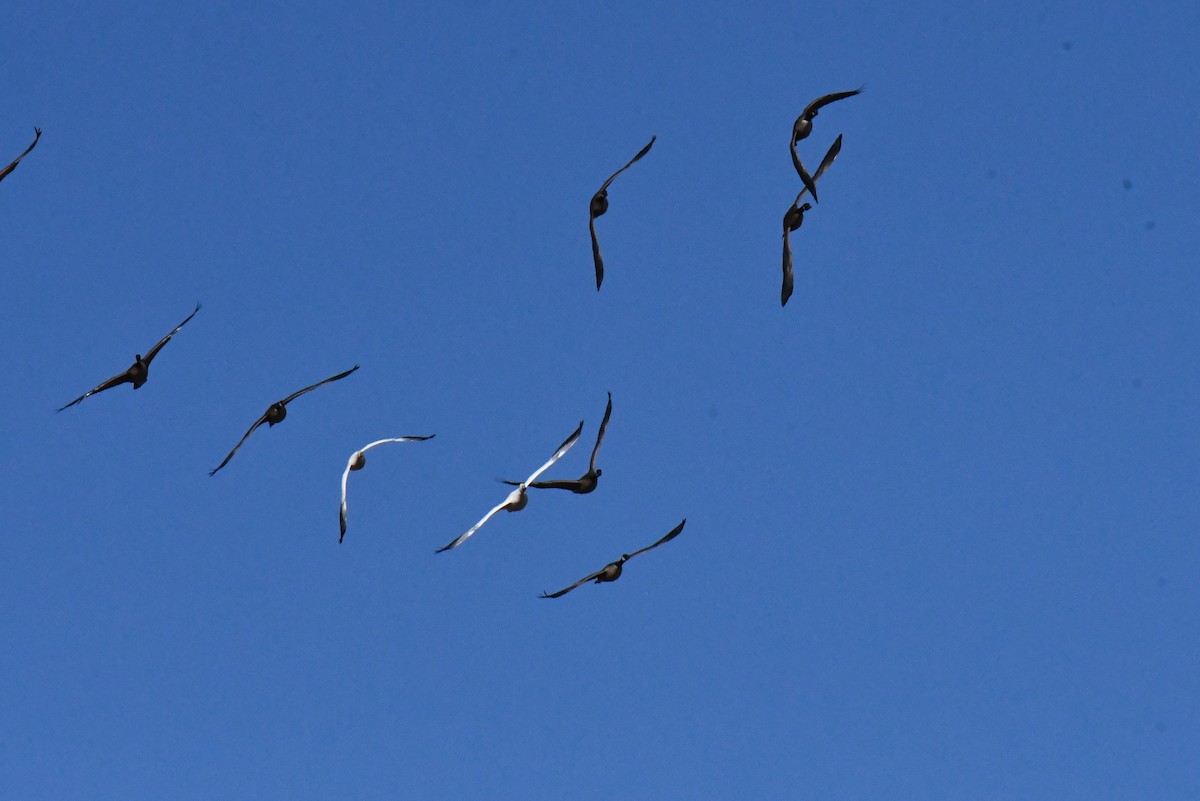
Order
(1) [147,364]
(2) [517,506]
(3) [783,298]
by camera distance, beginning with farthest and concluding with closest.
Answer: (1) [147,364] → (2) [517,506] → (3) [783,298]

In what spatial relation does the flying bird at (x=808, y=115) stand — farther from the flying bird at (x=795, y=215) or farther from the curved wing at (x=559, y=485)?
the curved wing at (x=559, y=485)

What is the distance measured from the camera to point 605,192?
51.4 meters

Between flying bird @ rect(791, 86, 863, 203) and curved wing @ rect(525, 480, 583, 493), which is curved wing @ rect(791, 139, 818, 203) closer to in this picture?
flying bird @ rect(791, 86, 863, 203)

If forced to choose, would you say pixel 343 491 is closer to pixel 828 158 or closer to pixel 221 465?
pixel 221 465

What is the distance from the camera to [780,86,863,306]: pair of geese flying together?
46000mm

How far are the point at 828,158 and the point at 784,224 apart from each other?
6.48ft

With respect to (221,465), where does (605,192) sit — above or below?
above

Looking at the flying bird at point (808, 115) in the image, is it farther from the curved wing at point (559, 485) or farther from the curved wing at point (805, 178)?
the curved wing at point (559, 485)

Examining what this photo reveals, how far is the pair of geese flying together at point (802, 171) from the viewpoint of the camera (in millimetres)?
46000

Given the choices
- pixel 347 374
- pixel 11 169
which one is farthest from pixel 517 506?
pixel 11 169

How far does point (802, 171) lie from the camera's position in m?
46.0

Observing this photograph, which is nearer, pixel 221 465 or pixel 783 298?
pixel 783 298

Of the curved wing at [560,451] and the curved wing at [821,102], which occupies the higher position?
the curved wing at [821,102]

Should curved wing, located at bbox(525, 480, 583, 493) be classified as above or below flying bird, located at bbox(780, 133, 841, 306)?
below
